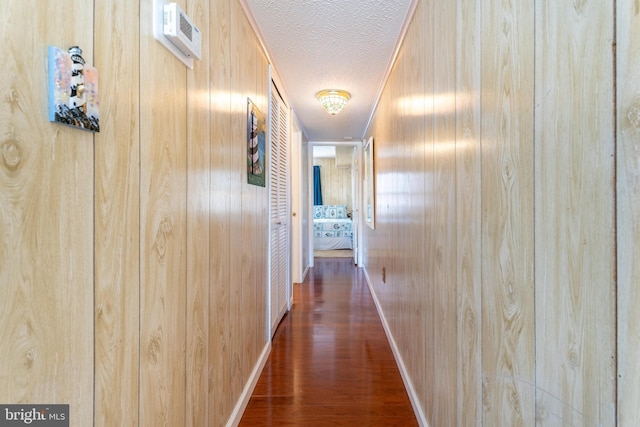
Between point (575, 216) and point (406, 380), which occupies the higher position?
point (575, 216)

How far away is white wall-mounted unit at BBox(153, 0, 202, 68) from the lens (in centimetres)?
89

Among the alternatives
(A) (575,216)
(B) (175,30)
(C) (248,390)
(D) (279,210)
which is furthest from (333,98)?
(A) (575,216)

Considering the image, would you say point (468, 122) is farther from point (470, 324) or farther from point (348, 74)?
point (348, 74)

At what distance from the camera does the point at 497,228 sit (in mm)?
852

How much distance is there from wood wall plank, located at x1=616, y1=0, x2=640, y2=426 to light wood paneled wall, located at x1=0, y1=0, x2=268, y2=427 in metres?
1.00

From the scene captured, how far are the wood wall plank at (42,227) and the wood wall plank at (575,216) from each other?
0.99 meters

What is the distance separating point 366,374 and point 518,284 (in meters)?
1.61

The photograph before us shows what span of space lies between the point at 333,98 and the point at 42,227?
2.79 m

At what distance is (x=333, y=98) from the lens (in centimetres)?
300

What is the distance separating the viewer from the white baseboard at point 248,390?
5.11 feet

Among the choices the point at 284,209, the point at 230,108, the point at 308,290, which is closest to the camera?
the point at 230,108

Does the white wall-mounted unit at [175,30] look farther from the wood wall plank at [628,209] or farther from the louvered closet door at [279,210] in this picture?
the louvered closet door at [279,210]

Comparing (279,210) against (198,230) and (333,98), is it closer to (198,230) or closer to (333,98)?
(333,98)

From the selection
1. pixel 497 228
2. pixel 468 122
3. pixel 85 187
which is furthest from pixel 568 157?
pixel 85 187
